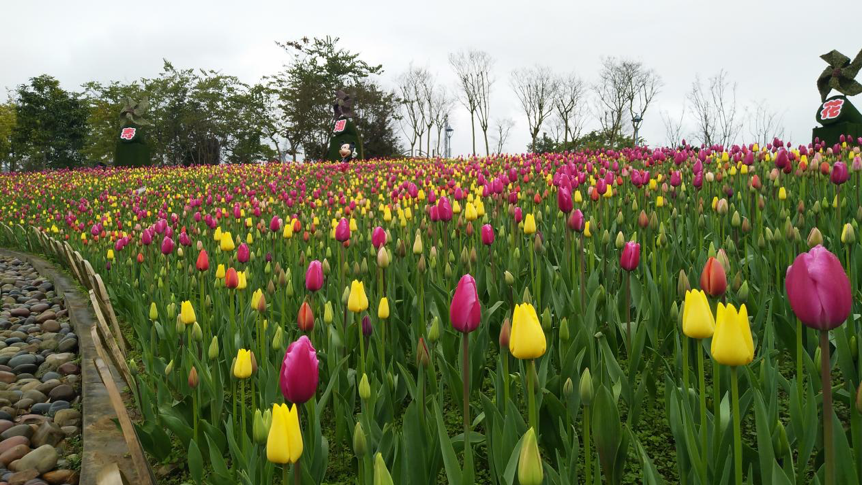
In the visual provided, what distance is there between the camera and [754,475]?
5.05ft

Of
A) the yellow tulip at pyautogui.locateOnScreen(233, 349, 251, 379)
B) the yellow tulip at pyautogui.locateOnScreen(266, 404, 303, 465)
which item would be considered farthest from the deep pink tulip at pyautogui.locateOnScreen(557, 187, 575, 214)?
the yellow tulip at pyautogui.locateOnScreen(266, 404, 303, 465)

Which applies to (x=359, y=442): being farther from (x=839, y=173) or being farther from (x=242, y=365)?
(x=839, y=173)

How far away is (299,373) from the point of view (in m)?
1.29

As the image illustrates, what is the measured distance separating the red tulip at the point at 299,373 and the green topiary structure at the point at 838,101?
16710 millimetres

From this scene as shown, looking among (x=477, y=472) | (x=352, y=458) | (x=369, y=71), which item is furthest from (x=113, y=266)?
(x=369, y=71)

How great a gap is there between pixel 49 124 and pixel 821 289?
66.8 m

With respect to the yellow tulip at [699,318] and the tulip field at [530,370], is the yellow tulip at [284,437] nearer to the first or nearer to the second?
the tulip field at [530,370]

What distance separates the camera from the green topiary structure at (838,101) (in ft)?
48.5

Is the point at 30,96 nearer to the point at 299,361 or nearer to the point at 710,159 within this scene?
the point at 710,159

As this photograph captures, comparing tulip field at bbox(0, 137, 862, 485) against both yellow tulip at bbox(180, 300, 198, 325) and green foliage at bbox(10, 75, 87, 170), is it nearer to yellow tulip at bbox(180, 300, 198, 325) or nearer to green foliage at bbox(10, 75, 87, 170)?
yellow tulip at bbox(180, 300, 198, 325)

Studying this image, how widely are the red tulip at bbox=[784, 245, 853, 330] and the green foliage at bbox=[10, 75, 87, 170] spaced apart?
64996mm

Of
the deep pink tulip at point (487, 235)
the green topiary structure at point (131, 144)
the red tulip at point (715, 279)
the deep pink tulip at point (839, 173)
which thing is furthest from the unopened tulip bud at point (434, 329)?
the green topiary structure at point (131, 144)

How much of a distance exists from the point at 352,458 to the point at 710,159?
9.98 m

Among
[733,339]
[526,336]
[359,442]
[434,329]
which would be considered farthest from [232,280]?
[733,339]
